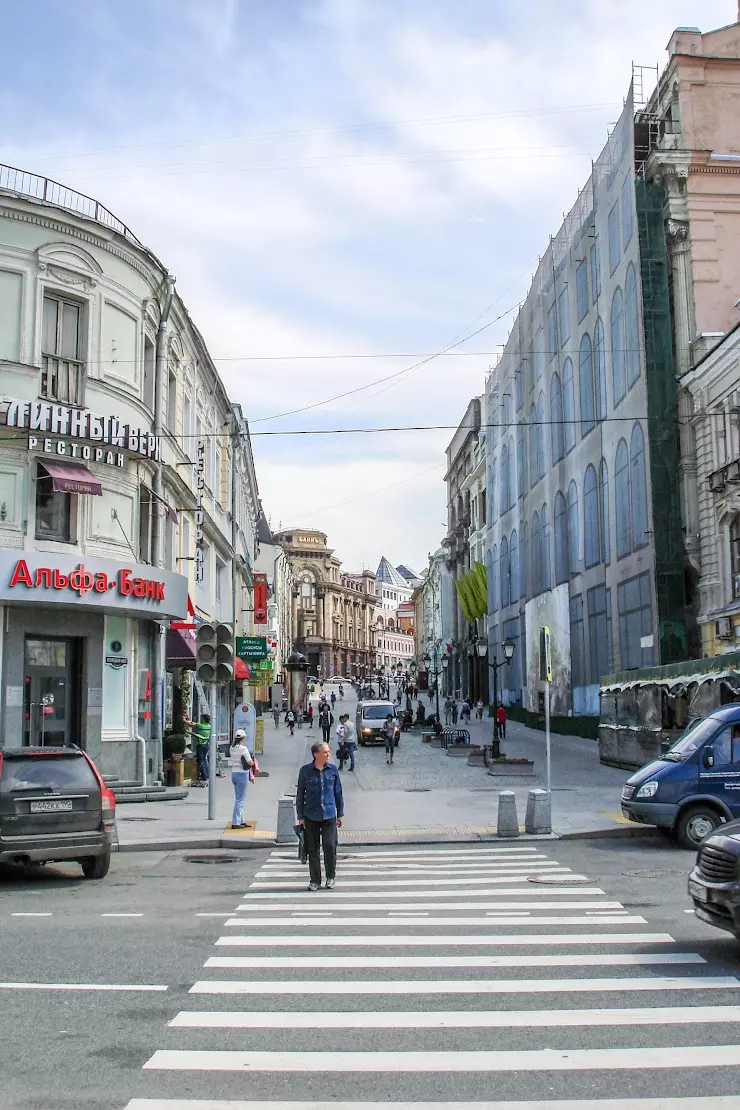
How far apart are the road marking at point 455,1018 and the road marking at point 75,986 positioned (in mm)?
780

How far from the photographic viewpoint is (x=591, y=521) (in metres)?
43.2

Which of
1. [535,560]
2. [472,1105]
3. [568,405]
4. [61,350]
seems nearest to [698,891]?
[472,1105]

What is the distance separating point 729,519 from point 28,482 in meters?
21.3

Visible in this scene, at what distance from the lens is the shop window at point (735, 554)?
32625 millimetres

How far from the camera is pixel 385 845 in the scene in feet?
54.8

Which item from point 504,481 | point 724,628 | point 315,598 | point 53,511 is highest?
point 315,598

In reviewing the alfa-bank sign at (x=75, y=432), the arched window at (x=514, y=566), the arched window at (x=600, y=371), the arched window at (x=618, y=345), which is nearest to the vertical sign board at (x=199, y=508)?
the alfa-bank sign at (x=75, y=432)

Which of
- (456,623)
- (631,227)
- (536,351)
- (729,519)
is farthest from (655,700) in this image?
(456,623)

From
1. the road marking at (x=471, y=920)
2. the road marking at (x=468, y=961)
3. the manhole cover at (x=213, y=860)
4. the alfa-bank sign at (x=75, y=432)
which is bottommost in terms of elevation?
the manhole cover at (x=213, y=860)

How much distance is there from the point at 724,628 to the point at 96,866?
940 inches

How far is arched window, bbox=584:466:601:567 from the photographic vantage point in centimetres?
4266

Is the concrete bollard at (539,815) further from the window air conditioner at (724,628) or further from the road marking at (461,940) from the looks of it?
the window air conditioner at (724,628)

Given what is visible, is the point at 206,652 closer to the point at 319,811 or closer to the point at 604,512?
the point at 319,811

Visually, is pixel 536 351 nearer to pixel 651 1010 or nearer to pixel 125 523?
pixel 125 523
